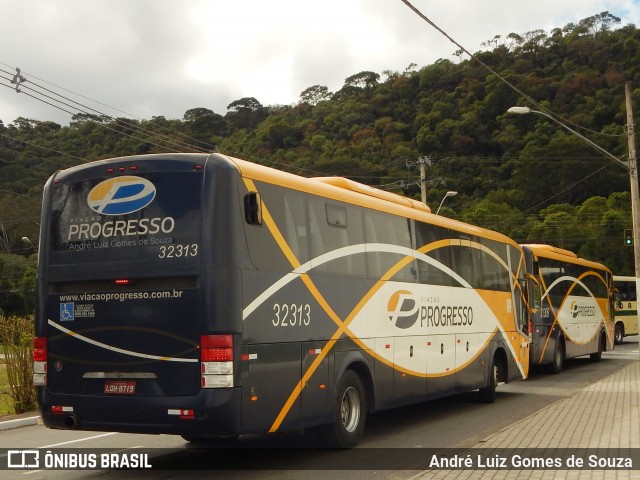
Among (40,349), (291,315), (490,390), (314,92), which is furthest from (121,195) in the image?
(314,92)

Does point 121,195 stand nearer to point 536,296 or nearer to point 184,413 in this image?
point 184,413

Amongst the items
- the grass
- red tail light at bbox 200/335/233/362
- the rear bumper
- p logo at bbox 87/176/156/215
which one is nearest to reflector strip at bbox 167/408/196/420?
the rear bumper

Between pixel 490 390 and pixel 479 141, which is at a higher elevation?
pixel 479 141

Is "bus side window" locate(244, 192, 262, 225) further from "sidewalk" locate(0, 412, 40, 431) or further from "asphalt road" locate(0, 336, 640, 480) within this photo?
"sidewalk" locate(0, 412, 40, 431)

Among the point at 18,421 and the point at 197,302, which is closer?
the point at 197,302

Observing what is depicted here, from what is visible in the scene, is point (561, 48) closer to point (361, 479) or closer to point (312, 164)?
point (312, 164)

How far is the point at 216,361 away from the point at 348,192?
4.06 m

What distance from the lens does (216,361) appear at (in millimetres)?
8656

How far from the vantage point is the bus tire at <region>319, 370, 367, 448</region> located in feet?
35.0

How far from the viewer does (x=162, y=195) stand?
30.3 ft

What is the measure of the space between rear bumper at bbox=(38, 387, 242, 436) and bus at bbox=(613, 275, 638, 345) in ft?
118

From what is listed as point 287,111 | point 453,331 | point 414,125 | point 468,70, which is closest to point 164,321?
point 453,331

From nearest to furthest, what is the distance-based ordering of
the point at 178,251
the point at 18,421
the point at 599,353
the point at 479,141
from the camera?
the point at 178,251
the point at 18,421
the point at 599,353
the point at 479,141

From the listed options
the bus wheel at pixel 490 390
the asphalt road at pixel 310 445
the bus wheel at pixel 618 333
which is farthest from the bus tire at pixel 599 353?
the bus wheel at pixel 490 390
